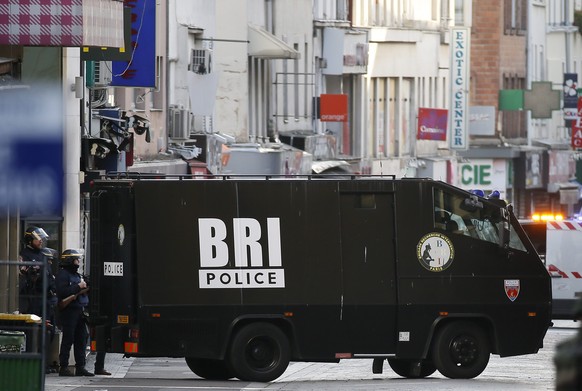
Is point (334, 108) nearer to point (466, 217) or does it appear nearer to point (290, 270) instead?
point (466, 217)

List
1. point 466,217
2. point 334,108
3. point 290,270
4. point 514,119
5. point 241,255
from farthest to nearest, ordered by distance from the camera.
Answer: point 514,119 → point 334,108 → point 466,217 → point 290,270 → point 241,255

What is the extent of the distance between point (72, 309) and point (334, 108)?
32.1 metres

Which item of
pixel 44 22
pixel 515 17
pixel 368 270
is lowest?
pixel 368 270

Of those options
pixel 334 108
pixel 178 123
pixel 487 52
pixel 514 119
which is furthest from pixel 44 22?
pixel 514 119

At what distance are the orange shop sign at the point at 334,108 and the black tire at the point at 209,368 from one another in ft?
102

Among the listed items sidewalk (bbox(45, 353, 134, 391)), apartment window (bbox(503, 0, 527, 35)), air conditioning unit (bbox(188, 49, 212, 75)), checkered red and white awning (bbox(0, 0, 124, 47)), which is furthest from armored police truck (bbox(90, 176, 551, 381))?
apartment window (bbox(503, 0, 527, 35))

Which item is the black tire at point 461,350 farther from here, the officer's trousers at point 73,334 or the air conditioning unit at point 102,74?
the air conditioning unit at point 102,74

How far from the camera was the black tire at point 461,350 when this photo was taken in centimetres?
2330

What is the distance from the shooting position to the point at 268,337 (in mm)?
22750

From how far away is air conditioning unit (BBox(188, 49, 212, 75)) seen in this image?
42.6 meters

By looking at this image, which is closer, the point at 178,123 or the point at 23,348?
the point at 23,348

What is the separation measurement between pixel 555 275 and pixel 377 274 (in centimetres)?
1252

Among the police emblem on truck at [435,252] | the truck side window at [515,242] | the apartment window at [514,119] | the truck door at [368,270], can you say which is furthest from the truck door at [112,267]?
the apartment window at [514,119]

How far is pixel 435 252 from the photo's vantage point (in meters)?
23.1
